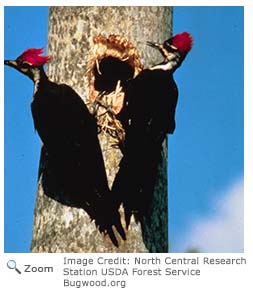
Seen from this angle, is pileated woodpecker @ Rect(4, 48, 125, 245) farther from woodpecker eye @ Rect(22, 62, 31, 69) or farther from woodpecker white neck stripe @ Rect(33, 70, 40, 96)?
woodpecker eye @ Rect(22, 62, 31, 69)

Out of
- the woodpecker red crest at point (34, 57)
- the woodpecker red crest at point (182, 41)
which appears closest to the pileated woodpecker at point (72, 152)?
the woodpecker red crest at point (34, 57)

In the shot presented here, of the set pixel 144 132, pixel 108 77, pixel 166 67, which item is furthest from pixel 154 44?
pixel 144 132

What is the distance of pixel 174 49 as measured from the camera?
12.7 feet

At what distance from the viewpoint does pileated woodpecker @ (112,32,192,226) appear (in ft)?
11.5

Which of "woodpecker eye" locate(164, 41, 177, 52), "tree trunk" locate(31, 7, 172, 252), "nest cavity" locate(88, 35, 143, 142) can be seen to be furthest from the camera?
"woodpecker eye" locate(164, 41, 177, 52)

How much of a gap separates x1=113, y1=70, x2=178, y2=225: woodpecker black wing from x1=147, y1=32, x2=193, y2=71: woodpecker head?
0.05 meters

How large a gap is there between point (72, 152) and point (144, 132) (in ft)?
1.09

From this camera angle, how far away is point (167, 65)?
382cm

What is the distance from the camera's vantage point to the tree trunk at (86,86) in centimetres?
345
